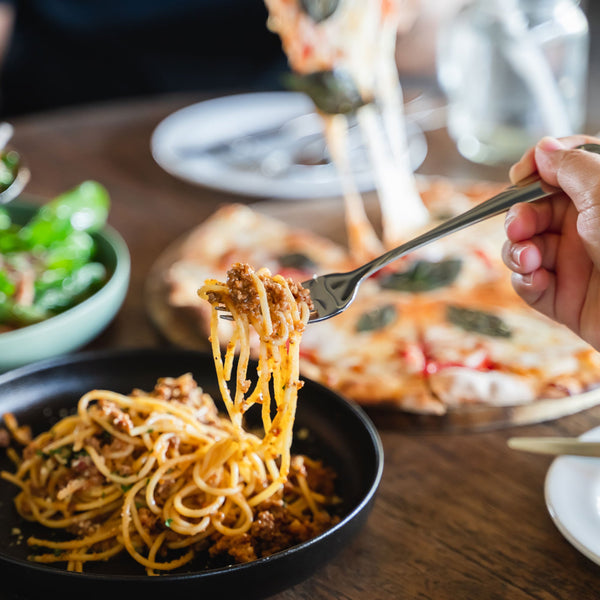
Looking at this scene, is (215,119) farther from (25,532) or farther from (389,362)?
(25,532)

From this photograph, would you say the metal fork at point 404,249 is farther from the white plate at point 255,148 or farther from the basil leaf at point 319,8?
the white plate at point 255,148

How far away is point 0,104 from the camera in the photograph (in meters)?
5.18

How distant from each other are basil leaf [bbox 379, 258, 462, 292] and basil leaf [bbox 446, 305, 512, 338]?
17cm

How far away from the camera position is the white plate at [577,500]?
4.17 ft

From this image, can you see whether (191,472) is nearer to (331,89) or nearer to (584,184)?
(584,184)

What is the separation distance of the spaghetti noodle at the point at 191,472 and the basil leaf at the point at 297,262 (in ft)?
3.15

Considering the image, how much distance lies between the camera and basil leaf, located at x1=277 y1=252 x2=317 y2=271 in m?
2.47

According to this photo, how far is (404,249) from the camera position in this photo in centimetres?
145

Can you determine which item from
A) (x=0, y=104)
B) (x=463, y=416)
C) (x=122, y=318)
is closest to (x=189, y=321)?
(x=122, y=318)

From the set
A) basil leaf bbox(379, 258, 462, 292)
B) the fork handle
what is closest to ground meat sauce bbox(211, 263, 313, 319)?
the fork handle

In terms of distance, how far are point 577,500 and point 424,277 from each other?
43.6 inches

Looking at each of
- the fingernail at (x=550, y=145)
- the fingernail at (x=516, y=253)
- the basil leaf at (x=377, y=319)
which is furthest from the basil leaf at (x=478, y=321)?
the fingernail at (x=550, y=145)

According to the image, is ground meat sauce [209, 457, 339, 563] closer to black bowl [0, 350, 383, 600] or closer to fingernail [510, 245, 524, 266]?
black bowl [0, 350, 383, 600]

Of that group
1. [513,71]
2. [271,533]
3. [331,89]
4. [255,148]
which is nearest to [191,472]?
[271,533]
